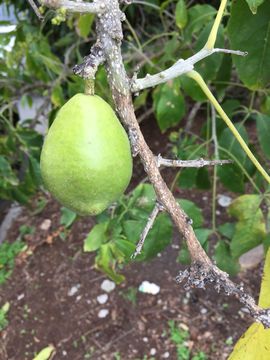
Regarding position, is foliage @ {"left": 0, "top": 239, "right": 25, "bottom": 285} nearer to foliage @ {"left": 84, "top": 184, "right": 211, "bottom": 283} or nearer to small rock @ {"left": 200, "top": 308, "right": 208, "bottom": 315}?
small rock @ {"left": 200, "top": 308, "right": 208, "bottom": 315}

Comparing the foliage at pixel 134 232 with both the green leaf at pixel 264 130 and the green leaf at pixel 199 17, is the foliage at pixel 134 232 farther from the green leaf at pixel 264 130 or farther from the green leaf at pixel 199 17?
the green leaf at pixel 199 17

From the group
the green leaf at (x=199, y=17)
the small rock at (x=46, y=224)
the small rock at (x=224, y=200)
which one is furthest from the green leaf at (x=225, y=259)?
the small rock at (x=46, y=224)

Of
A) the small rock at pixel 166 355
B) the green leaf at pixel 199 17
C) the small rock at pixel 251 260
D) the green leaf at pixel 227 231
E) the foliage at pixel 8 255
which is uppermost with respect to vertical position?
the green leaf at pixel 199 17

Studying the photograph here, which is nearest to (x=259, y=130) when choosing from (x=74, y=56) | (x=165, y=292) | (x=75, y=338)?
(x=165, y=292)

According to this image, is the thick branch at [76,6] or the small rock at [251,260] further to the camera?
the small rock at [251,260]

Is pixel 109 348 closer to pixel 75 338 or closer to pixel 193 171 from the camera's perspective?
pixel 75 338
